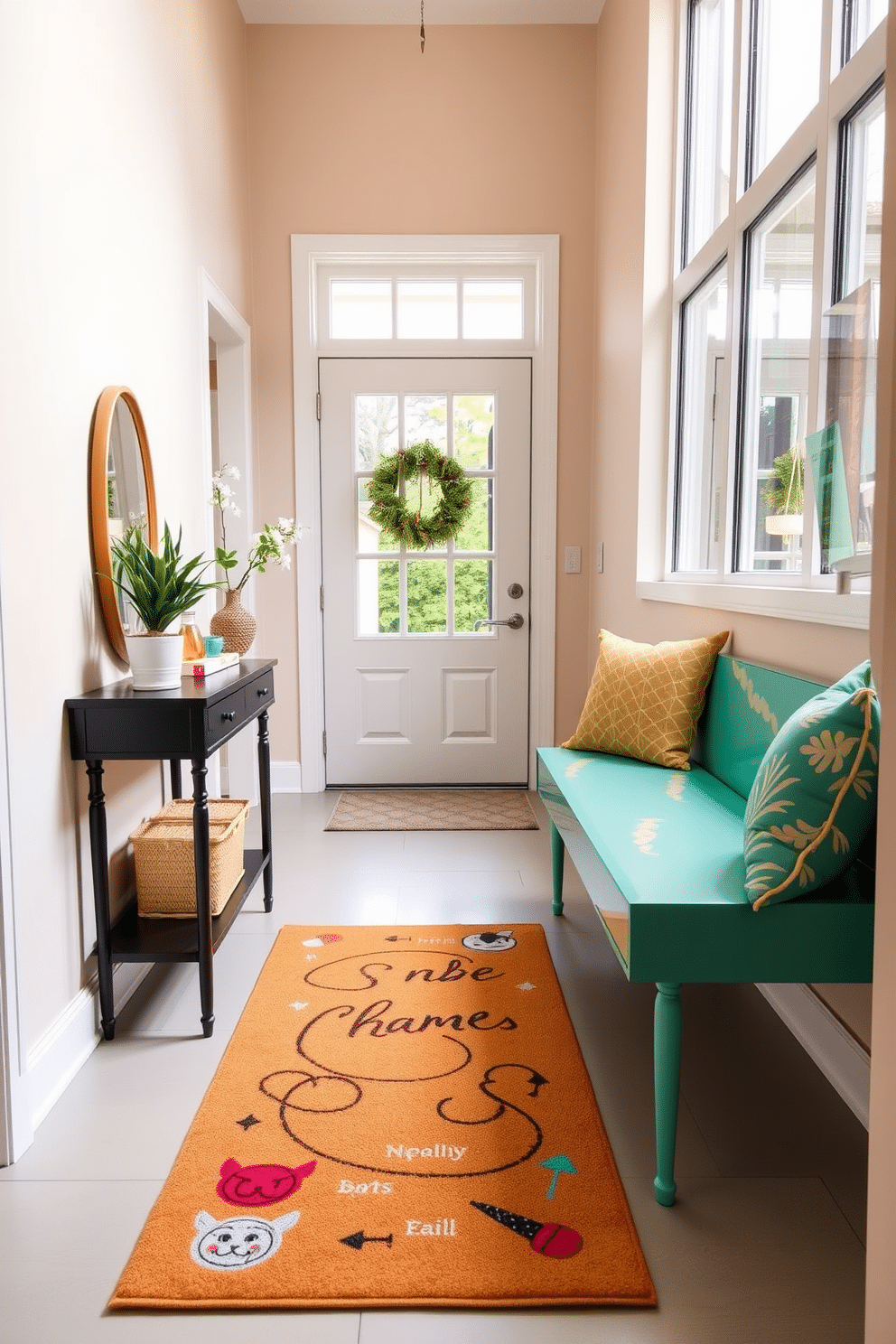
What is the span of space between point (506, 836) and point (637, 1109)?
194cm

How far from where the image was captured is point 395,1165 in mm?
1682

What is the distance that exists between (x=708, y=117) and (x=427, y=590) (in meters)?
2.20

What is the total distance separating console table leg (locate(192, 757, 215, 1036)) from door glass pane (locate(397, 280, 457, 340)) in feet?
9.60

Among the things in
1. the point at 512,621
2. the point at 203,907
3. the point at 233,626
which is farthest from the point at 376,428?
the point at 203,907

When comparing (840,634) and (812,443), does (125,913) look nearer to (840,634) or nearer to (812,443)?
(840,634)

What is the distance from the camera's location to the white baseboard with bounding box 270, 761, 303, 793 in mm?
4555

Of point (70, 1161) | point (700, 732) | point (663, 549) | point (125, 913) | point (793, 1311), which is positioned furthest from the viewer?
point (663, 549)

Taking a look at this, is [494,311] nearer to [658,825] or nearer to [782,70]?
[782,70]

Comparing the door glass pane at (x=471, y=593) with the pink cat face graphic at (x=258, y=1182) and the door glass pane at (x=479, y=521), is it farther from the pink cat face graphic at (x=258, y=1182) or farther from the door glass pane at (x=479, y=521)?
the pink cat face graphic at (x=258, y=1182)

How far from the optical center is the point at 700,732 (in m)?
2.81

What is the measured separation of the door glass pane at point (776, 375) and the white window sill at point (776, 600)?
144mm

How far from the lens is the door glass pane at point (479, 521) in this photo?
4.50m

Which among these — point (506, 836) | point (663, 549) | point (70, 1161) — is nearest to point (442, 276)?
point (663, 549)

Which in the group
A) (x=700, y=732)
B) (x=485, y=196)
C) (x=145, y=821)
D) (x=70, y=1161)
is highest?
(x=485, y=196)
